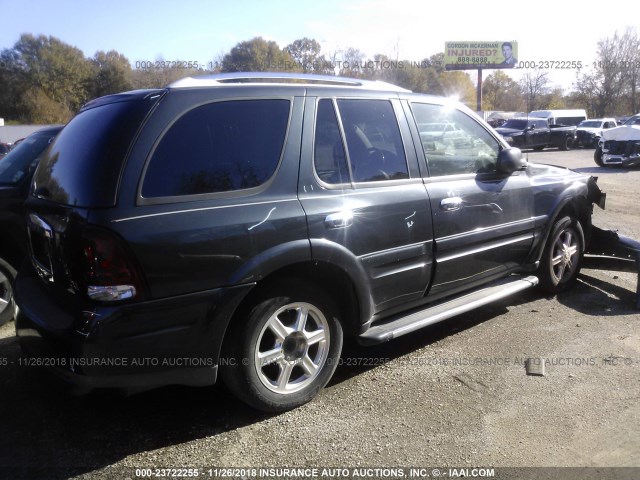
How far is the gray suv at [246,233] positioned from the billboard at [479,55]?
56919 millimetres

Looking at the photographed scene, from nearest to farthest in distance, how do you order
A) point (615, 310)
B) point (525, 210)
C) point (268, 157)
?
point (268, 157) < point (525, 210) < point (615, 310)

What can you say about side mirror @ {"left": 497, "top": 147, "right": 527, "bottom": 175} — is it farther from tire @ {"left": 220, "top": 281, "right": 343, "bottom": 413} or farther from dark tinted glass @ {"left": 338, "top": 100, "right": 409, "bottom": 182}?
tire @ {"left": 220, "top": 281, "right": 343, "bottom": 413}

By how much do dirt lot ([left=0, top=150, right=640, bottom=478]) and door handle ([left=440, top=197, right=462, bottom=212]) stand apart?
1.07 meters

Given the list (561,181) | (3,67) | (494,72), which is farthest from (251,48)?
(494,72)

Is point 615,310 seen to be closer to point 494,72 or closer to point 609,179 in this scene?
point 609,179

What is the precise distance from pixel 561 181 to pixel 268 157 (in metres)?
3.15

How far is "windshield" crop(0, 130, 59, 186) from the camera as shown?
4.82 metres

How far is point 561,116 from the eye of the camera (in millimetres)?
33656

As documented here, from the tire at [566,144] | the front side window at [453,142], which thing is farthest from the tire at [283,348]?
the tire at [566,144]

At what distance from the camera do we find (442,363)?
381cm

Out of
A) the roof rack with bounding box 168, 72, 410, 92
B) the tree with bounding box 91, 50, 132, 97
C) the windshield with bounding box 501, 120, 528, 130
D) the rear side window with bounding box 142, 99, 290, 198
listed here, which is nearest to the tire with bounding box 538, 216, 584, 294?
the roof rack with bounding box 168, 72, 410, 92

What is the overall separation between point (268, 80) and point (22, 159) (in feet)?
10.0

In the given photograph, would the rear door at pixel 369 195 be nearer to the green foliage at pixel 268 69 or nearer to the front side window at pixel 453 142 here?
the front side window at pixel 453 142

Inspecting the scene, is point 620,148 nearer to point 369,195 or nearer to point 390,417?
point 369,195
